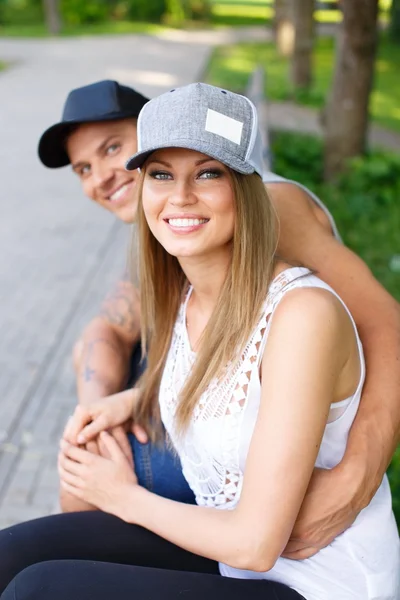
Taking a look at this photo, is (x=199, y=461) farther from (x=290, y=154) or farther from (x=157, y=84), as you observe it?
(x=157, y=84)

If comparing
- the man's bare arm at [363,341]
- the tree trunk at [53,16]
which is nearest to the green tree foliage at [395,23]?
the tree trunk at [53,16]

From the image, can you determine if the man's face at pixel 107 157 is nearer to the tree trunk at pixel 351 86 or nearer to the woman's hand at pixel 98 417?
the woman's hand at pixel 98 417

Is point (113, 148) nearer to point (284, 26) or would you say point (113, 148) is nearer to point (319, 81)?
point (319, 81)

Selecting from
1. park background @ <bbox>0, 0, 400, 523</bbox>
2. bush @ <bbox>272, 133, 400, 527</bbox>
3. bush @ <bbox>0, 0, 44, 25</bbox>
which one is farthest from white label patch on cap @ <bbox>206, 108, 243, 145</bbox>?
bush @ <bbox>0, 0, 44, 25</bbox>

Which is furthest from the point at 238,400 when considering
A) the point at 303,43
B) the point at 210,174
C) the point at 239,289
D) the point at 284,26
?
the point at 284,26

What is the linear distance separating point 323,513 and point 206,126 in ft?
3.26

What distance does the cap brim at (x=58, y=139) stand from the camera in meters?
2.56

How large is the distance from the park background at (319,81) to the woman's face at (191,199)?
170 cm

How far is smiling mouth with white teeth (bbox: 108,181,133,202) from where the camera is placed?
273cm

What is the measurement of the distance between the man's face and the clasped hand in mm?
712

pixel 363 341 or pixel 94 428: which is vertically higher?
pixel 363 341

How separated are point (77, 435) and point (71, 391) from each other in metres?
2.12

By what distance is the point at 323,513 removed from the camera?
1.82 metres

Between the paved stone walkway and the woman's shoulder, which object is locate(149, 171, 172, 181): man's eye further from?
the paved stone walkway
